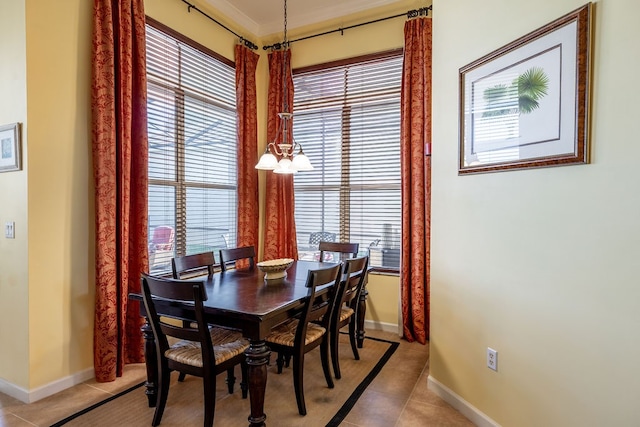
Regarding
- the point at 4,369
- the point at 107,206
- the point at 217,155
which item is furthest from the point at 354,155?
the point at 4,369

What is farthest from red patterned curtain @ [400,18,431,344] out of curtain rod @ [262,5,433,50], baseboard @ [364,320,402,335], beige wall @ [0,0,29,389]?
beige wall @ [0,0,29,389]

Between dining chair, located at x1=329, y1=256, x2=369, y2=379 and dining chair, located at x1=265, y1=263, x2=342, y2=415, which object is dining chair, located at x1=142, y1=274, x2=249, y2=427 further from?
dining chair, located at x1=329, y1=256, x2=369, y2=379

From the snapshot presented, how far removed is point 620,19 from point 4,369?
392 cm

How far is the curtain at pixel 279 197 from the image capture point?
13.6 ft

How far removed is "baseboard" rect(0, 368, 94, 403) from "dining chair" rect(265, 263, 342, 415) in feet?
4.74

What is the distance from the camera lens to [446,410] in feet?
7.42

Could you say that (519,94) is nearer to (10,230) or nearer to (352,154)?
(352,154)

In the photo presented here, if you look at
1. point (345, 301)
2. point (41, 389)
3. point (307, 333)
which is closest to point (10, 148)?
point (41, 389)

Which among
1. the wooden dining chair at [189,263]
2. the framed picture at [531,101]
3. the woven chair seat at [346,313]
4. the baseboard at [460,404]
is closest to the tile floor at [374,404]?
the baseboard at [460,404]

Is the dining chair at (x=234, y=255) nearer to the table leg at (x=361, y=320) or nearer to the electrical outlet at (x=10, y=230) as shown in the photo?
the table leg at (x=361, y=320)

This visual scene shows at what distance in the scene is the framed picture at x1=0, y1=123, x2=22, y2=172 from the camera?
7.55ft

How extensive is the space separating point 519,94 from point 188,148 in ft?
9.36

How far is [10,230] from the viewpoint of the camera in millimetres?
2389

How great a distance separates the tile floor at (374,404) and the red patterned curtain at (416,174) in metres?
0.71
